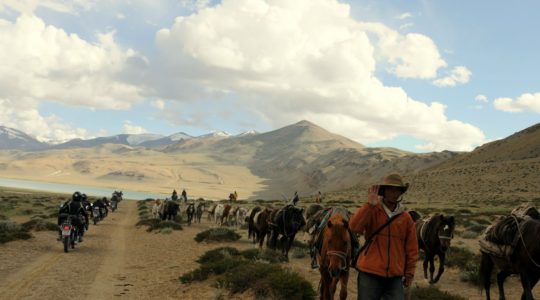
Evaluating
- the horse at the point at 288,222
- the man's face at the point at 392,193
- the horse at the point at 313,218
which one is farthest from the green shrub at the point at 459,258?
the man's face at the point at 392,193

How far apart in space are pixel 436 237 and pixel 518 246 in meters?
4.15

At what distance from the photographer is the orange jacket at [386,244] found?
543 cm

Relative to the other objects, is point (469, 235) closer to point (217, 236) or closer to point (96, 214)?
point (217, 236)

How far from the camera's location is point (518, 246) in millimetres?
8695

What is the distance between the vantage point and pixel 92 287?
11.1 meters

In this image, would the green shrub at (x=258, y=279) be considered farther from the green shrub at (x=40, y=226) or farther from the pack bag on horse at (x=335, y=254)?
the green shrub at (x=40, y=226)

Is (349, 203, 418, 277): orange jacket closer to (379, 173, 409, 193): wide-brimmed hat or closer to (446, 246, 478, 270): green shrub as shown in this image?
(379, 173, 409, 193): wide-brimmed hat

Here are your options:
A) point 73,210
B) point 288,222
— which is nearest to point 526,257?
point 288,222

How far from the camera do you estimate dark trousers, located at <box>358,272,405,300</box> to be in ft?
18.0

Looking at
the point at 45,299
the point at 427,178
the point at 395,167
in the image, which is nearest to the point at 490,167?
the point at 427,178

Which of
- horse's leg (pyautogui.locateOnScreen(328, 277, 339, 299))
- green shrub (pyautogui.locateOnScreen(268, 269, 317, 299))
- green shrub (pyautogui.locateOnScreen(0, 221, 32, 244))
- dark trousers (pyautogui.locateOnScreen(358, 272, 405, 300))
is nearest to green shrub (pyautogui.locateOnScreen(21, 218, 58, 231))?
green shrub (pyautogui.locateOnScreen(0, 221, 32, 244))

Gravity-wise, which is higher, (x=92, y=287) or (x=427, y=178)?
(x=427, y=178)

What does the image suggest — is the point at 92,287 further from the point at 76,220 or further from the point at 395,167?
the point at 395,167

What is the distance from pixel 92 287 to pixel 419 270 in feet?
34.7
